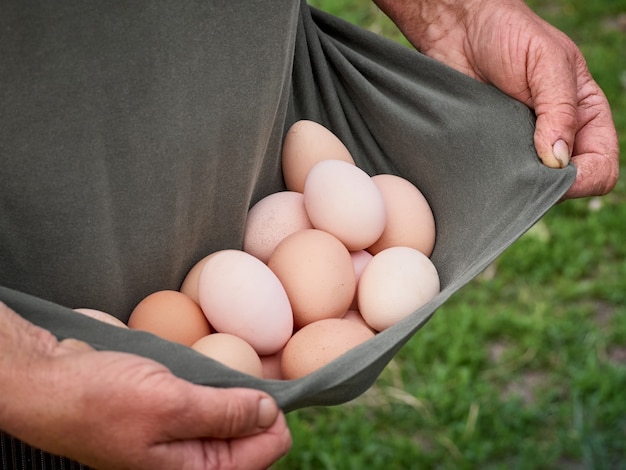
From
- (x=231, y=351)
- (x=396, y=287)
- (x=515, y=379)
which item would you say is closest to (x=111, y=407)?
(x=231, y=351)

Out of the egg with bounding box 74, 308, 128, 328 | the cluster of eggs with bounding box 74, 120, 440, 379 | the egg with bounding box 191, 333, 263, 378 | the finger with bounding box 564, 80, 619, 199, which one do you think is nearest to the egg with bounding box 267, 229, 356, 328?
the cluster of eggs with bounding box 74, 120, 440, 379

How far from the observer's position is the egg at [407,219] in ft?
4.32

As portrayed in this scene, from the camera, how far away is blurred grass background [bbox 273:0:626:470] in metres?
2.03

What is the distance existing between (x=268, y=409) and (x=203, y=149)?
1.34 feet

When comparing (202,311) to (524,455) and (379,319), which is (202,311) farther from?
(524,455)

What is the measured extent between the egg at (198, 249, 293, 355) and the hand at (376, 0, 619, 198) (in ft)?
1.38

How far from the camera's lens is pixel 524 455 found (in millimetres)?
2006

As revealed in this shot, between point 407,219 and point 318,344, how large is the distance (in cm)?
29

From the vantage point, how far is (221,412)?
858 millimetres

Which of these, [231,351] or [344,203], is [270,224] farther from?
[231,351]

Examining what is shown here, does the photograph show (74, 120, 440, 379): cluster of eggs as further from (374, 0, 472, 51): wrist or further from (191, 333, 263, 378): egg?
(374, 0, 472, 51): wrist

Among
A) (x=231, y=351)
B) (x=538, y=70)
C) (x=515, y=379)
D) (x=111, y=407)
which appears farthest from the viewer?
(x=515, y=379)

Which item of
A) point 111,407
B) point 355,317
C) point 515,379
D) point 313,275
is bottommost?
point 515,379

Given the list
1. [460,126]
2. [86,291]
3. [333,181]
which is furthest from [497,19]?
[86,291]
